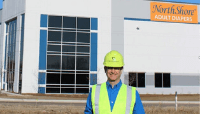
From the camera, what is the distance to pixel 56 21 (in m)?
34.8

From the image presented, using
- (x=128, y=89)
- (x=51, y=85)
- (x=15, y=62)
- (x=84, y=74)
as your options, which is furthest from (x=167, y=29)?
(x=128, y=89)

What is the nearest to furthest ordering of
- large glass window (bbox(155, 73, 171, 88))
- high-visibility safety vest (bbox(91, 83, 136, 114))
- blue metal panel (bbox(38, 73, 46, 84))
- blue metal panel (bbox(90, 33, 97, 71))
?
high-visibility safety vest (bbox(91, 83, 136, 114)), blue metal panel (bbox(38, 73, 46, 84)), blue metal panel (bbox(90, 33, 97, 71)), large glass window (bbox(155, 73, 171, 88))

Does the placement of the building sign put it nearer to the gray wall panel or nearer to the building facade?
the building facade

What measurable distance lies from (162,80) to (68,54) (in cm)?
1185

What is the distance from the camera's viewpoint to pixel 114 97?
349 centimetres

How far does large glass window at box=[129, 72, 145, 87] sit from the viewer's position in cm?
3716

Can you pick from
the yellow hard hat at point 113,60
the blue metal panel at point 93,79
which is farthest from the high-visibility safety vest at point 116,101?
the blue metal panel at point 93,79

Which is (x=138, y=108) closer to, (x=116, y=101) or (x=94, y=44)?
(x=116, y=101)

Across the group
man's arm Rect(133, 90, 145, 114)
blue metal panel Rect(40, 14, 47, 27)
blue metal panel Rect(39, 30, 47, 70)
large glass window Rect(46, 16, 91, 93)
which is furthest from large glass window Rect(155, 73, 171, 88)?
man's arm Rect(133, 90, 145, 114)

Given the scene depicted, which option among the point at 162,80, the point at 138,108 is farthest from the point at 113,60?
the point at 162,80

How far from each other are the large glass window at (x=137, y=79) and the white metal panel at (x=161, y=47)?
0.60 metres

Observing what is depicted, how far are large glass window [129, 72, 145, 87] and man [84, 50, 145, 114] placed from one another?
33.7 metres

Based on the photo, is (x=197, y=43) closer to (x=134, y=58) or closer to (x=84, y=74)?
(x=134, y=58)

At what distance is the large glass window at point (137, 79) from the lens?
37.2m
